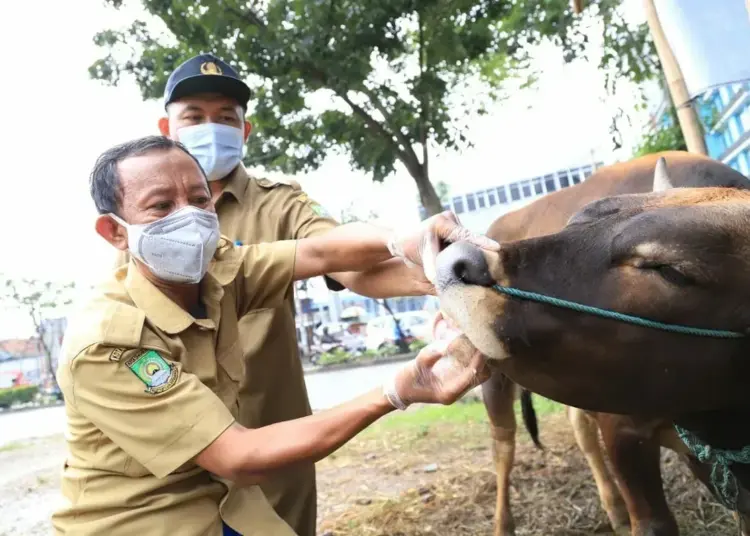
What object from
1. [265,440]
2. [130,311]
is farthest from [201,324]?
[265,440]

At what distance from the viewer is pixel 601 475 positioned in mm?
4527

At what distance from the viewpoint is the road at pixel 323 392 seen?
1330 cm

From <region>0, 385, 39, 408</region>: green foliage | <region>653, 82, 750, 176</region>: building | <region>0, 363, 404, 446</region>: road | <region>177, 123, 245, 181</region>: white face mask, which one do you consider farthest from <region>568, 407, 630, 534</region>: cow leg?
<region>0, 385, 39, 408</region>: green foliage

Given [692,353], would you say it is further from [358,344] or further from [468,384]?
[358,344]

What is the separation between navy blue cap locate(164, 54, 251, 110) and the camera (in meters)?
3.05

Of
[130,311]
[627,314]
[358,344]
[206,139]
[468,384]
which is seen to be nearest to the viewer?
[468,384]

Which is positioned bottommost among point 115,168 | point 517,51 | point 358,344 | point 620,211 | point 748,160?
point 358,344

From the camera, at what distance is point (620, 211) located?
2027mm

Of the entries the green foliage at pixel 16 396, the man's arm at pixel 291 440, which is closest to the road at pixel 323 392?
the green foliage at pixel 16 396

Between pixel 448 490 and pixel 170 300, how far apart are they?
3878mm

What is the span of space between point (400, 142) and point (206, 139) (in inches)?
209

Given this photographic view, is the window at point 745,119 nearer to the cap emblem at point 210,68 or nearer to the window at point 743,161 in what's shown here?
the window at point 743,161

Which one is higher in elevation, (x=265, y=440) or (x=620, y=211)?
(x=620, y=211)

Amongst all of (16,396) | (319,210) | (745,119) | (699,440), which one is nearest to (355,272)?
(319,210)
